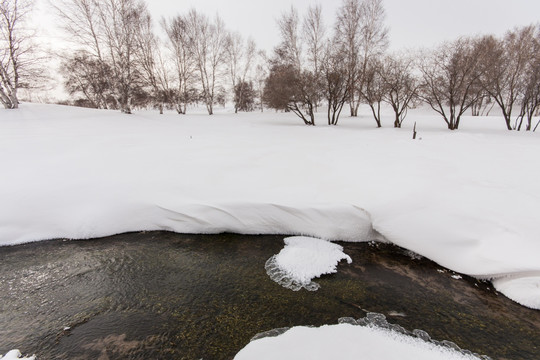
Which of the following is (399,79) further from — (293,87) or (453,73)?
(293,87)

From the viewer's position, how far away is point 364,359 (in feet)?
7.15

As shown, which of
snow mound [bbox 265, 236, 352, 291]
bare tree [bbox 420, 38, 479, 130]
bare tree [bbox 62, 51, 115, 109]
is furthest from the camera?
bare tree [bbox 62, 51, 115, 109]

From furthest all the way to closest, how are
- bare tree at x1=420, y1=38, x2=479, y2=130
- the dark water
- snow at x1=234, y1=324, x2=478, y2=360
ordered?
bare tree at x1=420, y1=38, x2=479, y2=130, the dark water, snow at x1=234, y1=324, x2=478, y2=360

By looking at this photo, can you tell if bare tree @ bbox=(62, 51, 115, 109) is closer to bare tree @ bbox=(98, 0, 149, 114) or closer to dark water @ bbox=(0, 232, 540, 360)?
bare tree @ bbox=(98, 0, 149, 114)

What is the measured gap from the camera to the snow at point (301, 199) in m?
3.46

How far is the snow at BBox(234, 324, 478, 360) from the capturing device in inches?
87.8

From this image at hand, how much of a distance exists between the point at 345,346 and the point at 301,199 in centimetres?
268

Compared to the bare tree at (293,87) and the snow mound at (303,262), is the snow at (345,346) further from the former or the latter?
the bare tree at (293,87)

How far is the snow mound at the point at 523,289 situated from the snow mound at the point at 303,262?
197cm

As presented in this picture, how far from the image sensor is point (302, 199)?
183 inches

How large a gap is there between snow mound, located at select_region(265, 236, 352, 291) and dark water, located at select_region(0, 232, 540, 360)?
14 centimetres

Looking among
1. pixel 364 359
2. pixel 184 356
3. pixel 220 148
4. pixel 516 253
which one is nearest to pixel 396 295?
pixel 364 359

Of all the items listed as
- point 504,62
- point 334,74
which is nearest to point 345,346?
point 334,74

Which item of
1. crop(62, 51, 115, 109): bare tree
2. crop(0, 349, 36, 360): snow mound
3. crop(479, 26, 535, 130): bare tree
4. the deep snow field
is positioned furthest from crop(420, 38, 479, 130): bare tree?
crop(62, 51, 115, 109): bare tree
